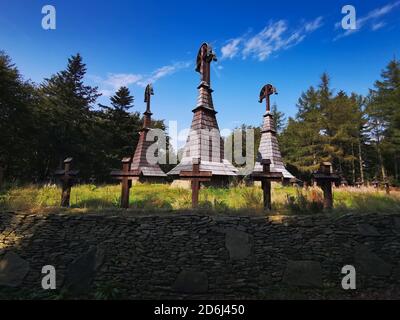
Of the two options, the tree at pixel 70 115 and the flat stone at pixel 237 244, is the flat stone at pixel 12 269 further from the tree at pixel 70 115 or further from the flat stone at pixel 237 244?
the tree at pixel 70 115

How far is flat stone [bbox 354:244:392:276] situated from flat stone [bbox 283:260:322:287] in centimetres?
100

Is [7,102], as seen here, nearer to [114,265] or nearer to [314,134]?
[114,265]

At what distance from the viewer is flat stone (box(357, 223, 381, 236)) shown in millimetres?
6535

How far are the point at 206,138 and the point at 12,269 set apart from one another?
9311 millimetres

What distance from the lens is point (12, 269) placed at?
6.39 metres

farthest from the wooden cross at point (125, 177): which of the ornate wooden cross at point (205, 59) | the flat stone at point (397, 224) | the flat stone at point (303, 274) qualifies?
the ornate wooden cross at point (205, 59)

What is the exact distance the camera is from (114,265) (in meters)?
6.30

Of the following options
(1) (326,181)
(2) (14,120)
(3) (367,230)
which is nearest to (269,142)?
(1) (326,181)

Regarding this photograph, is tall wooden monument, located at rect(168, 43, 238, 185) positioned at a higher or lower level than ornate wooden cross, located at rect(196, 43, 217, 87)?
lower

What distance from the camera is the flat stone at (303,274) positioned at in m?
6.13

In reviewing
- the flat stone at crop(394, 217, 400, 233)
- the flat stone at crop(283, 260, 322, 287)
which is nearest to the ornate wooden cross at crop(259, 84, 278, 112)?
the flat stone at crop(394, 217, 400, 233)

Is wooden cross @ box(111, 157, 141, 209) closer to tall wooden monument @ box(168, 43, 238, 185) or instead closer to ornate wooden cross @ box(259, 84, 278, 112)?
tall wooden monument @ box(168, 43, 238, 185)

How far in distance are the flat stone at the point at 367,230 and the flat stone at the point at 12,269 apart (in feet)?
26.7

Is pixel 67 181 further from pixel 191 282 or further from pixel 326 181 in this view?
pixel 326 181
